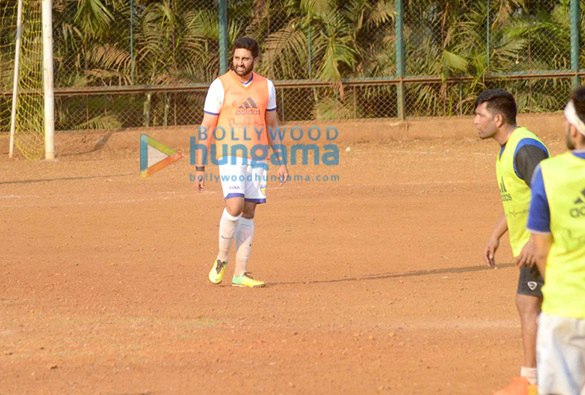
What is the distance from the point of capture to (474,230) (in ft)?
33.9

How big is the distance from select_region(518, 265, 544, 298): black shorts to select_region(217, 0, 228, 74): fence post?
14.0 meters

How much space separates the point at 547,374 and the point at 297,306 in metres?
3.74

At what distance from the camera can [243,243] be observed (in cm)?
798

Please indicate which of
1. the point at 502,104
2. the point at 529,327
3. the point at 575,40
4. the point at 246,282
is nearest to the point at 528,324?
the point at 529,327

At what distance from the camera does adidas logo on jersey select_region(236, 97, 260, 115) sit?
7906mm

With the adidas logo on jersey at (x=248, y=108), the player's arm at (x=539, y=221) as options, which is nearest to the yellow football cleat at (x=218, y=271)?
the adidas logo on jersey at (x=248, y=108)

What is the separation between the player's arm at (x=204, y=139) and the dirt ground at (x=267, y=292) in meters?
0.89

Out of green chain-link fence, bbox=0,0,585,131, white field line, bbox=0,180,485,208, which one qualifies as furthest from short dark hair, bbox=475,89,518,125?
green chain-link fence, bbox=0,0,585,131

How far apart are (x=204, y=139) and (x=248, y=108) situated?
499 mm

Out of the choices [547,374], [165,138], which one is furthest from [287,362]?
[165,138]

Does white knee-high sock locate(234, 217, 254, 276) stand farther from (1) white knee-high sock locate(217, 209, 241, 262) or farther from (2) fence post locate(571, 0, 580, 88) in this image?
(2) fence post locate(571, 0, 580, 88)

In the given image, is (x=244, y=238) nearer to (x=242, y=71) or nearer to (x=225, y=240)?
(x=225, y=240)

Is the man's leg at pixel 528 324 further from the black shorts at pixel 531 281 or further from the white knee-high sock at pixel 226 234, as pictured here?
the white knee-high sock at pixel 226 234

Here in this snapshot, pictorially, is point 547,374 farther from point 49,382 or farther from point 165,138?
point 165,138
